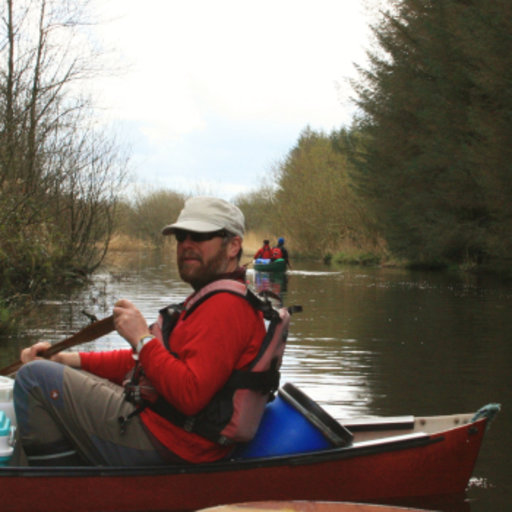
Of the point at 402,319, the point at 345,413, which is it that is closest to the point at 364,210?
the point at 402,319

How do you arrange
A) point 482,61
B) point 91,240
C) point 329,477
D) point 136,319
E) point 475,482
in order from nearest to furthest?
point 136,319, point 329,477, point 475,482, point 91,240, point 482,61

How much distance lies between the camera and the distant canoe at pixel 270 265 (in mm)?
25250

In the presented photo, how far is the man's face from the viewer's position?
3594mm

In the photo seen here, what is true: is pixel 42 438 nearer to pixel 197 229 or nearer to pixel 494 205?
Result: pixel 197 229

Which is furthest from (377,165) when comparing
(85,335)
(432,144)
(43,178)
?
(85,335)

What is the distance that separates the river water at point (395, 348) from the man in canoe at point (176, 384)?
132 cm

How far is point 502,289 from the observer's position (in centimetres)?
1997

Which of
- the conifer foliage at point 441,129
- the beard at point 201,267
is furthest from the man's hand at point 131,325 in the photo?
the conifer foliage at point 441,129

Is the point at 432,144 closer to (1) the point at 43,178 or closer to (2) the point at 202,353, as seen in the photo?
(1) the point at 43,178

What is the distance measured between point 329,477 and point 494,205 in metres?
17.6

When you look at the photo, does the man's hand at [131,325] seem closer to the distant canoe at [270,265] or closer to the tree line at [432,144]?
the tree line at [432,144]

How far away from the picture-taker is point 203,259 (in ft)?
11.8

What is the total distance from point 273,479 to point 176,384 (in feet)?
2.82

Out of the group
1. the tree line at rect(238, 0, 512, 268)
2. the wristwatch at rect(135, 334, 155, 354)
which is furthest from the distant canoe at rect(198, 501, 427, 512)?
the tree line at rect(238, 0, 512, 268)
